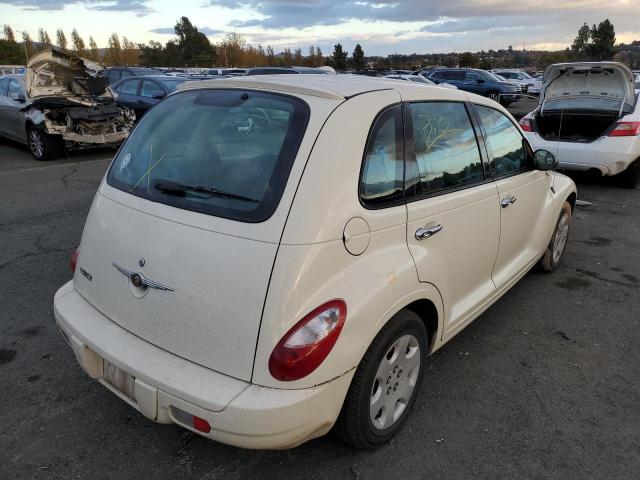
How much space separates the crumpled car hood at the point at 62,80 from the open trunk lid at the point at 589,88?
8.68 meters

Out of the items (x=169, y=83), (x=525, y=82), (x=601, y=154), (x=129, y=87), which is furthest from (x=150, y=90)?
(x=525, y=82)

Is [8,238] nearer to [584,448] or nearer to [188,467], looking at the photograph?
[188,467]

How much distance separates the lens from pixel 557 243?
4.52 m

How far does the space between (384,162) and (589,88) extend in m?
7.51

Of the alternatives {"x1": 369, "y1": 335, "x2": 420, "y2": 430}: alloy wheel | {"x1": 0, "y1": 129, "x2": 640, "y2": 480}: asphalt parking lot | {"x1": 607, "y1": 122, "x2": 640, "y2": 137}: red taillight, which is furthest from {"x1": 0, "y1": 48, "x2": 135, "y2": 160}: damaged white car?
{"x1": 369, "y1": 335, "x2": 420, "y2": 430}: alloy wheel

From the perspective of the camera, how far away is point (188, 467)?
2.29m

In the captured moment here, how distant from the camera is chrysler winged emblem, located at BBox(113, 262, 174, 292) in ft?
6.84

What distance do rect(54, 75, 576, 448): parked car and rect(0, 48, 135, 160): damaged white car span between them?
8079 millimetres

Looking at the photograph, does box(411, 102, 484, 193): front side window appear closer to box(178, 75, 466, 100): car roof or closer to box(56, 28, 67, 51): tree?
box(178, 75, 466, 100): car roof

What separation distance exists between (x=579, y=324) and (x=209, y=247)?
2.99 m

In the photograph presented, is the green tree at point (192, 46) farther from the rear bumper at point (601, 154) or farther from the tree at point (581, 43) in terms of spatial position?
the rear bumper at point (601, 154)

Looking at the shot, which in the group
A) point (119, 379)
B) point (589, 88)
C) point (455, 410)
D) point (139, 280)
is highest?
point (589, 88)

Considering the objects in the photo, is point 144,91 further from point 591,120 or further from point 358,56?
point 358,56

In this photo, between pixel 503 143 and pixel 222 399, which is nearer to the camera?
pixel 222 399
